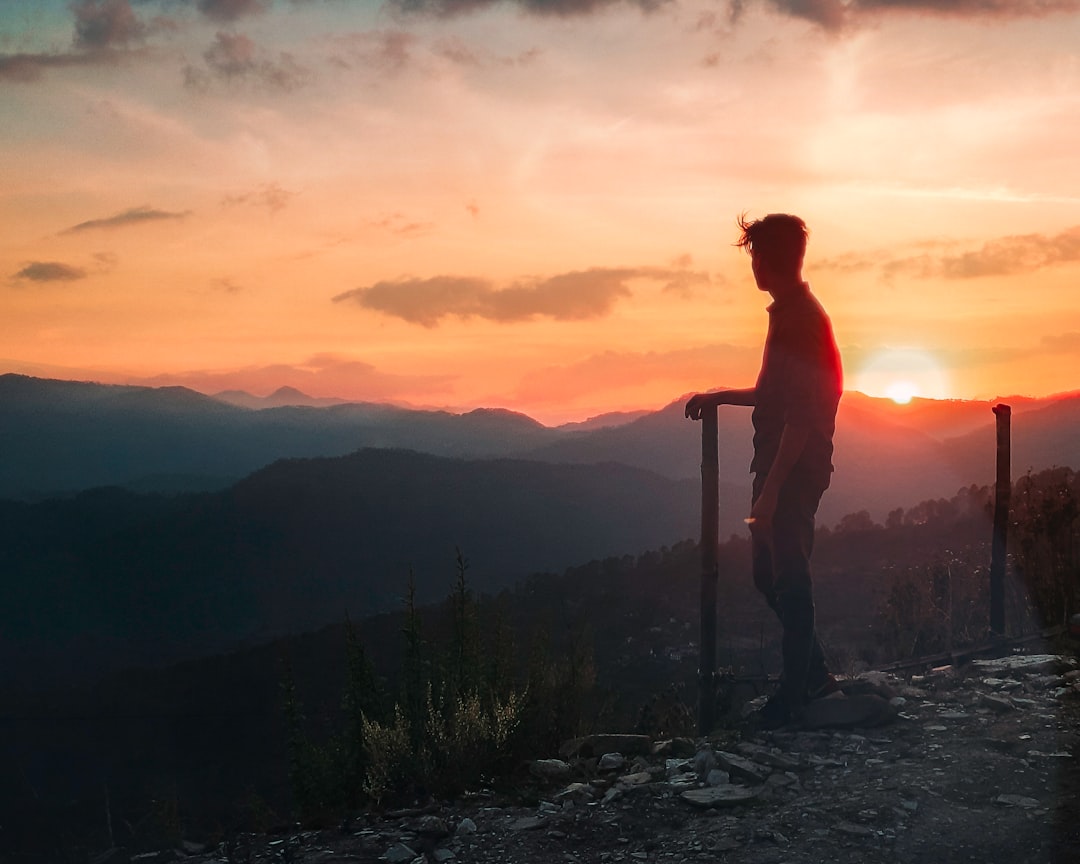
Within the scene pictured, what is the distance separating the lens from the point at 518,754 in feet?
18.1

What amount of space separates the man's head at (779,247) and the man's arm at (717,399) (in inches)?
22.8

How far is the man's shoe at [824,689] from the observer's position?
5281mm

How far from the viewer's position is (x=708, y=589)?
564cm

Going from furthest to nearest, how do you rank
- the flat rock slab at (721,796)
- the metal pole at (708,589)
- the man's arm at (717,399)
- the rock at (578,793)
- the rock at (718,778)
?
the metal pole at (708,589) → the man's arm at (717,399) → the rock at (578,793) → the rock at (718,778) → the flat rock slab at (721,796)

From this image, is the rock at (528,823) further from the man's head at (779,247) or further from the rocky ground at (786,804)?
the man's head at (779,247)

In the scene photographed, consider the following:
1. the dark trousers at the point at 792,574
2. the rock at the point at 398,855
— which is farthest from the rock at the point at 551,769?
the dark trousers at the point at 792,574

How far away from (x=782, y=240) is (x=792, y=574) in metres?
1.65

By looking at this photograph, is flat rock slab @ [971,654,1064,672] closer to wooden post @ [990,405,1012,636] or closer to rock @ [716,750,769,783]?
wooden post @ [990,405,1012,636]

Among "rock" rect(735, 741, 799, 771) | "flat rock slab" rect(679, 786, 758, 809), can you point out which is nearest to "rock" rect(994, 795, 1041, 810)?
"rock" rect(735, 741, 799, 771)

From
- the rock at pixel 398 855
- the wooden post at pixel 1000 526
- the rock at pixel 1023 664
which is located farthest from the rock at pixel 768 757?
the wooden post at pixel 1000 526

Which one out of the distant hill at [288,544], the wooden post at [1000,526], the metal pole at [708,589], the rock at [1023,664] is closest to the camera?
the metal pole at [708,589]

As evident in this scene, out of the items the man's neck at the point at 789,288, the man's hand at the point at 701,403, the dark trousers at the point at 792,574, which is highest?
the man's neck at the point at 789,288

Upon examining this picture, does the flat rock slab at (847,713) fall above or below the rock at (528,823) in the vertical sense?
above

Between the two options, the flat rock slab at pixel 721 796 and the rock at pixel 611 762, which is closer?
the flat rock slab at pixel 721 796
